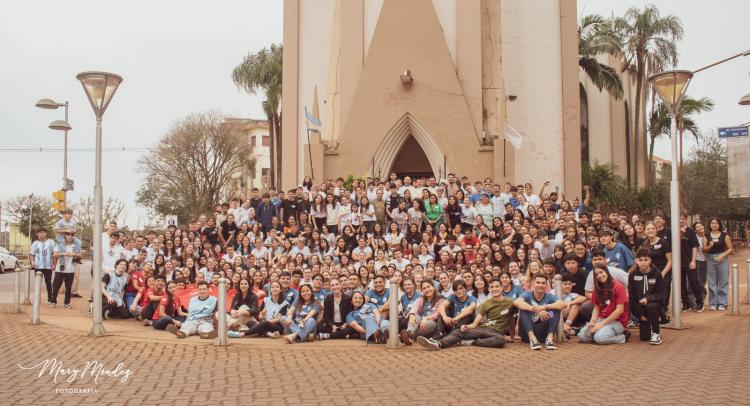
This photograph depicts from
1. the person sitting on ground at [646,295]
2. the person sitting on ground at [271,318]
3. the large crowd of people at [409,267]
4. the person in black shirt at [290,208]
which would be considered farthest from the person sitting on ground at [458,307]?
the person in black shirt at [290,208]

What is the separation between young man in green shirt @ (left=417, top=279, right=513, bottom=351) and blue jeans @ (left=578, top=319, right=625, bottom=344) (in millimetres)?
1260

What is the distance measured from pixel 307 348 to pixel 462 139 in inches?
595

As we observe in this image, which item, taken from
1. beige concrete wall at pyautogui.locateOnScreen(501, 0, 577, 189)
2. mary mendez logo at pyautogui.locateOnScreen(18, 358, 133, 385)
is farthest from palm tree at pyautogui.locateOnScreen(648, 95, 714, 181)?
mary mendez logo at pyautogui.locateOnScreen(18, 358, 133, 385)

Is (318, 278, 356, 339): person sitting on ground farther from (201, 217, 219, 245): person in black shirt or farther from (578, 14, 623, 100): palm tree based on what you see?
(578, 14, 623, 100): palm tree

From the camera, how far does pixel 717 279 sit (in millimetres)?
13664

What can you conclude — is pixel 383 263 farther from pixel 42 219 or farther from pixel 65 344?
pixel 42 219

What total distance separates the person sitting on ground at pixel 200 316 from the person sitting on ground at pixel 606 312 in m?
6.11

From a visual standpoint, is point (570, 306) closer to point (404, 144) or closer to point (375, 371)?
point (375, 371)

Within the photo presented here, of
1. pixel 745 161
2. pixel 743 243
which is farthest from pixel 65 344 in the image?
pixel 743 243

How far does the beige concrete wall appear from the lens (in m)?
28.4

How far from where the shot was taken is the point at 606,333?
1013 centimetres

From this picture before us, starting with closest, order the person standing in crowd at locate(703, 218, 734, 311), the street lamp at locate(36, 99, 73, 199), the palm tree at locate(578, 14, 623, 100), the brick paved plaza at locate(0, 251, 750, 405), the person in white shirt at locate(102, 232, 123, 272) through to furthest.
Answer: the brick paved plaza at locate(0, 251, 750, 405), the person standing in crowd at locate(703, 218, 734, 311), the person in white shirt at locate(102, 232, 123, 272), the street lamp at locate(36, 99, 73, 199), the palm tree at locate(578, 14, 623, 100)

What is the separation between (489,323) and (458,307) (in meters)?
0.65

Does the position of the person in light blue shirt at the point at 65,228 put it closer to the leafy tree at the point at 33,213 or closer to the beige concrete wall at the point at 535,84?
the beige concrete wall at the point at 535,84
